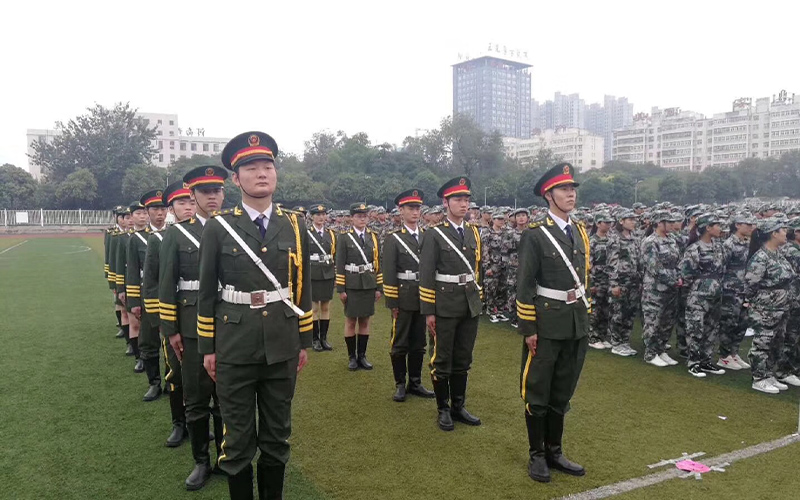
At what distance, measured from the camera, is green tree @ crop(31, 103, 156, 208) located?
52438 mm

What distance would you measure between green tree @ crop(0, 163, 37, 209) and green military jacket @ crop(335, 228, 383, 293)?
163ft

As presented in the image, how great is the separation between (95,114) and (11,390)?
59.6 metres

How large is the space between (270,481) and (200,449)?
1.13 meters

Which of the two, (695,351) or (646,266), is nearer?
(695,351)

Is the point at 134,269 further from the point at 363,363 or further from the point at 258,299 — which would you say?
the point at 258,299

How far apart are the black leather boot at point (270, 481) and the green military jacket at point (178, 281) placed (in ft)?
4.26

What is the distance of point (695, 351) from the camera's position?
691 cm

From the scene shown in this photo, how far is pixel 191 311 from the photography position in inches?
166

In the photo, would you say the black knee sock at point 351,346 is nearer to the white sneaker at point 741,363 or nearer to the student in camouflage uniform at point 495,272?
the student in camouflage uniform at point 495,272

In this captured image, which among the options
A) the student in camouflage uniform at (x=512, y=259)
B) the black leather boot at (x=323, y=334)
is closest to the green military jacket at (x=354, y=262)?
the black leather boot at (x=323, y=334)

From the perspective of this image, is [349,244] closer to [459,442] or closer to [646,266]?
[459,442]

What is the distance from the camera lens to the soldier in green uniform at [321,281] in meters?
8.34

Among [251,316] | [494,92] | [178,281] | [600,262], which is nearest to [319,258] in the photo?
[178,281]

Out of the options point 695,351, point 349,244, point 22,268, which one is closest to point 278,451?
point 349,244
